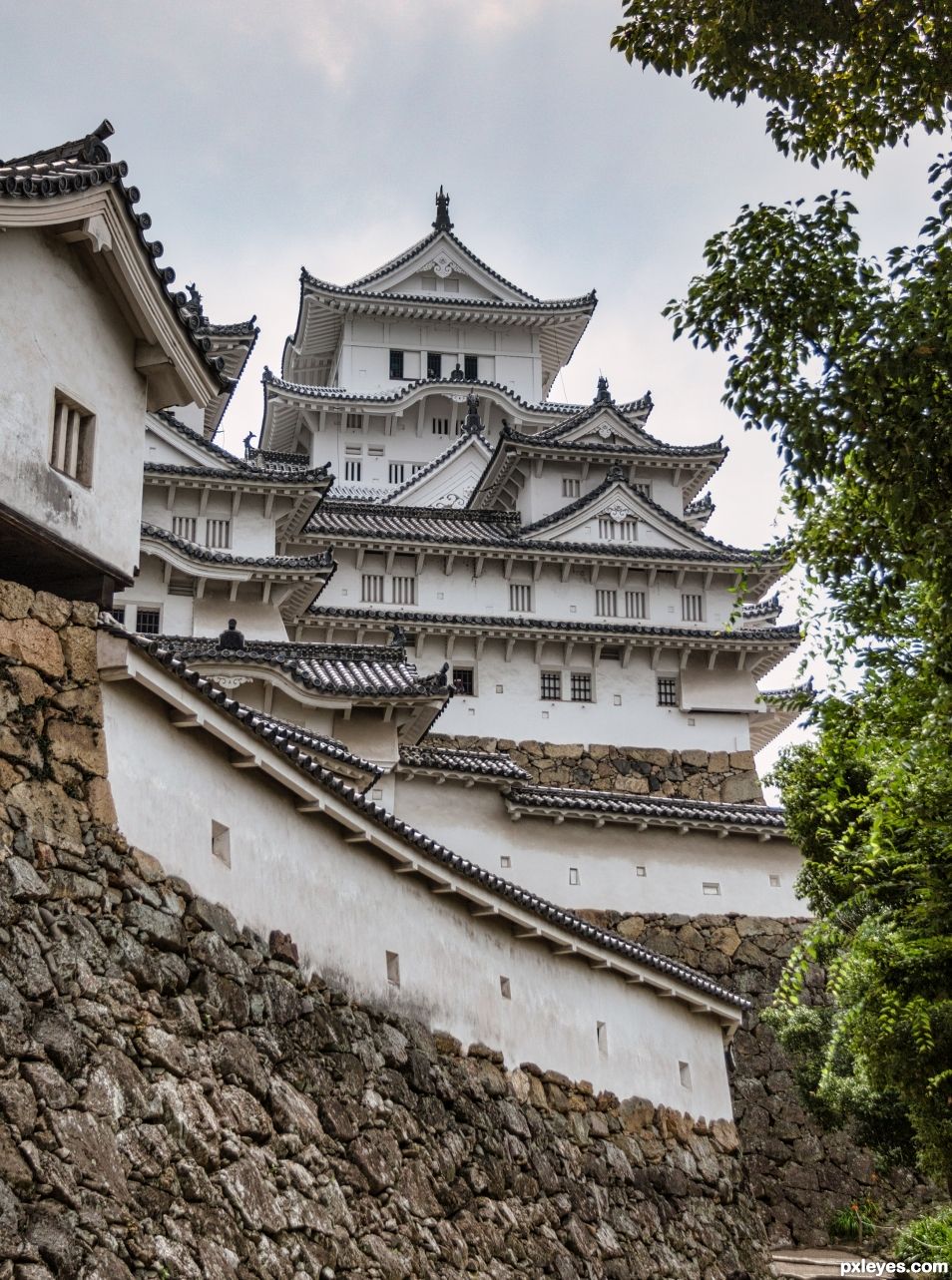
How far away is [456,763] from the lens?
24844mm

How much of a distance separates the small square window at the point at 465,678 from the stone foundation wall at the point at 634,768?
1.28 meters

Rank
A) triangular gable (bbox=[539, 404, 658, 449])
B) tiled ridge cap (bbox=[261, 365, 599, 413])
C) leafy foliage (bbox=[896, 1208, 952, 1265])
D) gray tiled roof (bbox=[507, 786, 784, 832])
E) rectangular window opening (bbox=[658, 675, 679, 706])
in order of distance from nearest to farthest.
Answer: leafy foliage (bbox=[896, 1208, 952, 1265]) → gray tiled roof (bbox=[507, 786, 784, 832]) → rectangular window opening (bbox=[658, 675, 679, 706]) → triangular gable (bbox=[539, 404, 658, 449]) → tiled ridge cap (bbox=[261, 365, 599, 413])

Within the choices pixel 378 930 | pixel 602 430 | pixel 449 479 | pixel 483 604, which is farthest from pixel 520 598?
pixel 378 930

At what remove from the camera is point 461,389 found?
44.7m

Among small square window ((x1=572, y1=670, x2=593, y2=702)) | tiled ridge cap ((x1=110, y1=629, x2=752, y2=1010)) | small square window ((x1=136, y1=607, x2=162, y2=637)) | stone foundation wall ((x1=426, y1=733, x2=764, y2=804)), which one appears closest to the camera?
tiled ridge cap ((x1=110, y1=629, x2=752, y2=1010))

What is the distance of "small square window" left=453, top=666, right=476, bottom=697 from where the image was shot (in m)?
32.6

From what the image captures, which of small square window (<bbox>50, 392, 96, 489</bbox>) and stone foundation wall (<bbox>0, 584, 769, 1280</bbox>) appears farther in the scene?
small square window (<bbox>50, 392, 96, 489</bbox>)

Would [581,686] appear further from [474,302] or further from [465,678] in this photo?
[474,302]

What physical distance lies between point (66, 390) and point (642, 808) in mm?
16083

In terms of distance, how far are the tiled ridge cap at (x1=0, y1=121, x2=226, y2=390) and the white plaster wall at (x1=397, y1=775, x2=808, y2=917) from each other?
13.4m

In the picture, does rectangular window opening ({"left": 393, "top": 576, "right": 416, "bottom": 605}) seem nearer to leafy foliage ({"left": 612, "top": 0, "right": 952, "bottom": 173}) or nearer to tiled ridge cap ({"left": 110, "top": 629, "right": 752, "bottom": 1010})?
tiled ridge cap ({"left": 110, "top": 629, "right": 752, "bottom": 1010})

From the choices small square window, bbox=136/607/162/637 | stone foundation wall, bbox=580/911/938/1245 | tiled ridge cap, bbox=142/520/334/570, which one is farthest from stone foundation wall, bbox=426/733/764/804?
small square window, bbox=136/607/162/637

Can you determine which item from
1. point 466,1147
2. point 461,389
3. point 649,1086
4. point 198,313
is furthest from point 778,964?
point 461,389

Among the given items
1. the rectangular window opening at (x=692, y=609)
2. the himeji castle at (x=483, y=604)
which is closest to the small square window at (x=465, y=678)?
the himeji castle at (x=483, y=604)
